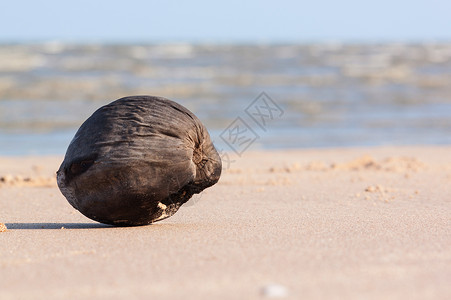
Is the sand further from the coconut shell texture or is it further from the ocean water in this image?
the ocean water

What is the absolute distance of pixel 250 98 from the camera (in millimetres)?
15320

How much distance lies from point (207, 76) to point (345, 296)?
18.9m

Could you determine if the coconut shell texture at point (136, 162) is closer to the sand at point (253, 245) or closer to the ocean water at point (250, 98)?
the sand at point (253, 245)

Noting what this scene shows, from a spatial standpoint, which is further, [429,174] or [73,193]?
[429,174]

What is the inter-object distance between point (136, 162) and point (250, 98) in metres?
11.8

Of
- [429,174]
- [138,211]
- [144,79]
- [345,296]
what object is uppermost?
[345,296]

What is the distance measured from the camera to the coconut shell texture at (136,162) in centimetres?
363

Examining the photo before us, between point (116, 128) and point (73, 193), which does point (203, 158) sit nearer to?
point (116, 128)

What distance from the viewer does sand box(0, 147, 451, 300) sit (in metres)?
2.58

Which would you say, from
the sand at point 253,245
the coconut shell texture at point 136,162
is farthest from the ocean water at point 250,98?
the coconut shell texture at point 136,162

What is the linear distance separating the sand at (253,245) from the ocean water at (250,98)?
368cm

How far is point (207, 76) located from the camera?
2106 cm

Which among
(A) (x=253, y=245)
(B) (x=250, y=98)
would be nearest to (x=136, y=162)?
(A) (x=253, y=245)

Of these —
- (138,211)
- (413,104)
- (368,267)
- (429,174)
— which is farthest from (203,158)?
(413,104)
